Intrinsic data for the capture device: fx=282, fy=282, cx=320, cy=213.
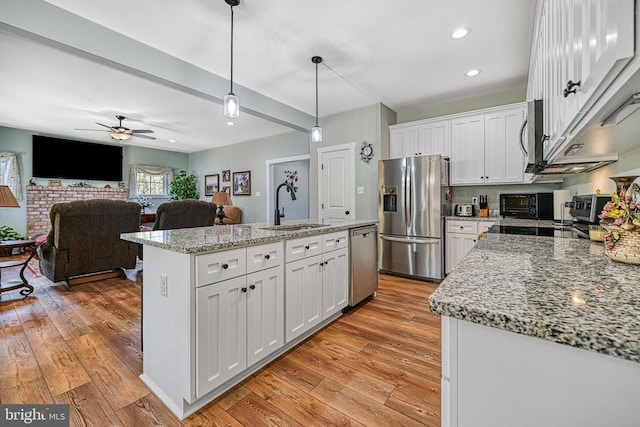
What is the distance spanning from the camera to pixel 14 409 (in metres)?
1.49

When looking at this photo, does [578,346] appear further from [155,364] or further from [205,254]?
[155,364]

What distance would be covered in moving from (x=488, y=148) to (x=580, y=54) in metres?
3.26

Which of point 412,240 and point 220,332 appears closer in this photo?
point 220,332

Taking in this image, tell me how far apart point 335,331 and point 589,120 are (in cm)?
213

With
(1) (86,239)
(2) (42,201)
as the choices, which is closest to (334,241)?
(1) (86,239)

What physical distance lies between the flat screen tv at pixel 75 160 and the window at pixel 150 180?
13.8 inches

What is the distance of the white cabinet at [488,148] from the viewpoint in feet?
11.5

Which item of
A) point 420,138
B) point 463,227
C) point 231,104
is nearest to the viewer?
point 231,104

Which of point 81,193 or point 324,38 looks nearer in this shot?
point 324,38

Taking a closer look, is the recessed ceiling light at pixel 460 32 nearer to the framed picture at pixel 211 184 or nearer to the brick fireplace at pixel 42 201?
the framed picture at pixel 211 184

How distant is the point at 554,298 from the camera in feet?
2.20

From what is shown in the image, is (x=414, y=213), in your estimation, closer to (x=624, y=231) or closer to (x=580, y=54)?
(x=624, y=231)

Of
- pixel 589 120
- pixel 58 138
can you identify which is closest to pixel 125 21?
pixel 589 120

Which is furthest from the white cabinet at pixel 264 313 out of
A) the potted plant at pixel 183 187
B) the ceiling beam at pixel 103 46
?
the potted plant at pixel 183 187
